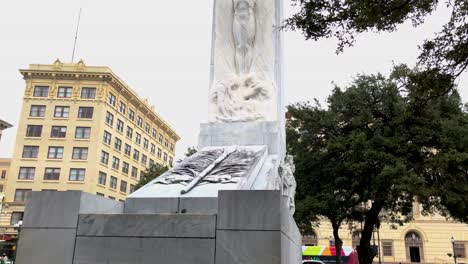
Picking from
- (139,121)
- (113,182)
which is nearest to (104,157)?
(113,182)

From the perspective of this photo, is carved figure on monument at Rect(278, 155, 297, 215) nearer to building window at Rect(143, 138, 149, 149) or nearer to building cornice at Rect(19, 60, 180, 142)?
building cornice at Rect(19, 60, 180, 142)

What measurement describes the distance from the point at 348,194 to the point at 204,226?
21.8 meters

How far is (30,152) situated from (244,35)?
199 feet

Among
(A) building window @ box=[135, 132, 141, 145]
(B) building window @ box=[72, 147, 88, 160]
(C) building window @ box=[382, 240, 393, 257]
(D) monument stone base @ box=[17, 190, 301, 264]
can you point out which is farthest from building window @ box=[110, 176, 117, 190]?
(D) monument stone base @ box=[17, 190, 301, 264]

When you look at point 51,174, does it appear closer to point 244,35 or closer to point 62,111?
point 62,111

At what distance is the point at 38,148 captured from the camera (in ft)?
210

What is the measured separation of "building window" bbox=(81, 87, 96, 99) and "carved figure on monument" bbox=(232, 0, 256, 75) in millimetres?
58088

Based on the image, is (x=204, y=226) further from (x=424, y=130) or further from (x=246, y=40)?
(x=424, y=130)

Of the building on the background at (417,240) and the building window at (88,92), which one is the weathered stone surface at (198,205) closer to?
the building on the background at (417,240)

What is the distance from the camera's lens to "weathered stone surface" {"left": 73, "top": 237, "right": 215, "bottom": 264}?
5793mm

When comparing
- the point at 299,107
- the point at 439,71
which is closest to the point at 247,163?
the point at 439,71

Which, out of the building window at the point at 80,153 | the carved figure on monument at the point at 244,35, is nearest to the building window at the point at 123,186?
the building window at the point at 80,153

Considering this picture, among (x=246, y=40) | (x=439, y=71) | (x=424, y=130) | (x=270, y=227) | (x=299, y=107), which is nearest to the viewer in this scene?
(x=270, y=227)

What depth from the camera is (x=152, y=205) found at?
7.24 m
